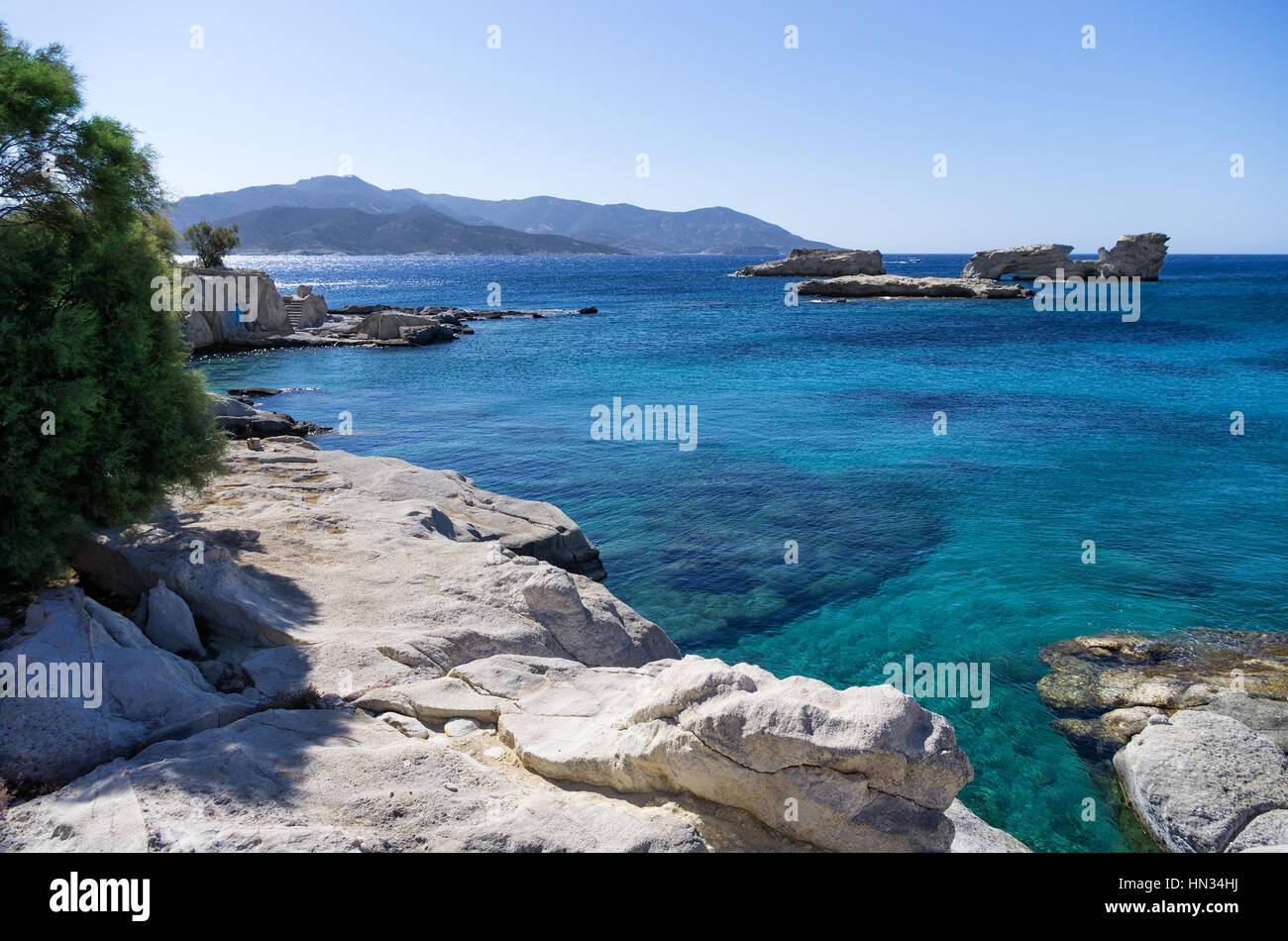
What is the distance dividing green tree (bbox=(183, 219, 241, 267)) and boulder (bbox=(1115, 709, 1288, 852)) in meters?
63.8

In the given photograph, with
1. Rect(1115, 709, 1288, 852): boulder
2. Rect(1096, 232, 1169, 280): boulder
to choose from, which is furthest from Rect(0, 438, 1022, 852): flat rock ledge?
Rect(1096, 232, 1169, 280): boulder

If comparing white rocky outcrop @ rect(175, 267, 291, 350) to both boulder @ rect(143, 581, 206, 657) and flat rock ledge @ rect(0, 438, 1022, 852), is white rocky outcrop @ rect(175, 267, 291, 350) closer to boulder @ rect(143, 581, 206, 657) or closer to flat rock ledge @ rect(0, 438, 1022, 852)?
flat rock ledge @ rect(0, 438, 1022, 852)

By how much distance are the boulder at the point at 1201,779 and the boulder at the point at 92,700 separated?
426 inches

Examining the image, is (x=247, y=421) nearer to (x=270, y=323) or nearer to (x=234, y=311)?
(x=234, y=311)

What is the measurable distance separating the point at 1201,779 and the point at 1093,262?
118 meters

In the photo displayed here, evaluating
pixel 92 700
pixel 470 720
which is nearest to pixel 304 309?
pixel 92 700

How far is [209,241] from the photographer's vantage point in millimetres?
58656

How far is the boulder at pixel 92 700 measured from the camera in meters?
6.98

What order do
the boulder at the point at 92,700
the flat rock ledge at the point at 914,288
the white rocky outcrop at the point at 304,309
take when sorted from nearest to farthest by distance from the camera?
the boulder at the point at 92,700
the white rocky outcrop at the point at 304,309
the flat rock ledge at the point at 914,288

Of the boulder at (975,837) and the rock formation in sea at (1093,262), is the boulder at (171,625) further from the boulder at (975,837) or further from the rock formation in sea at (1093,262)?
the rock formation in sea at (1093,262)

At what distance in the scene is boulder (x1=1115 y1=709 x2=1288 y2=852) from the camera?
925 centimetres

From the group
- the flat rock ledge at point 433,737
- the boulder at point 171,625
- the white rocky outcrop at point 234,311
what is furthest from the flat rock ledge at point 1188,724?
the white rocky outcrop at point 234,311
